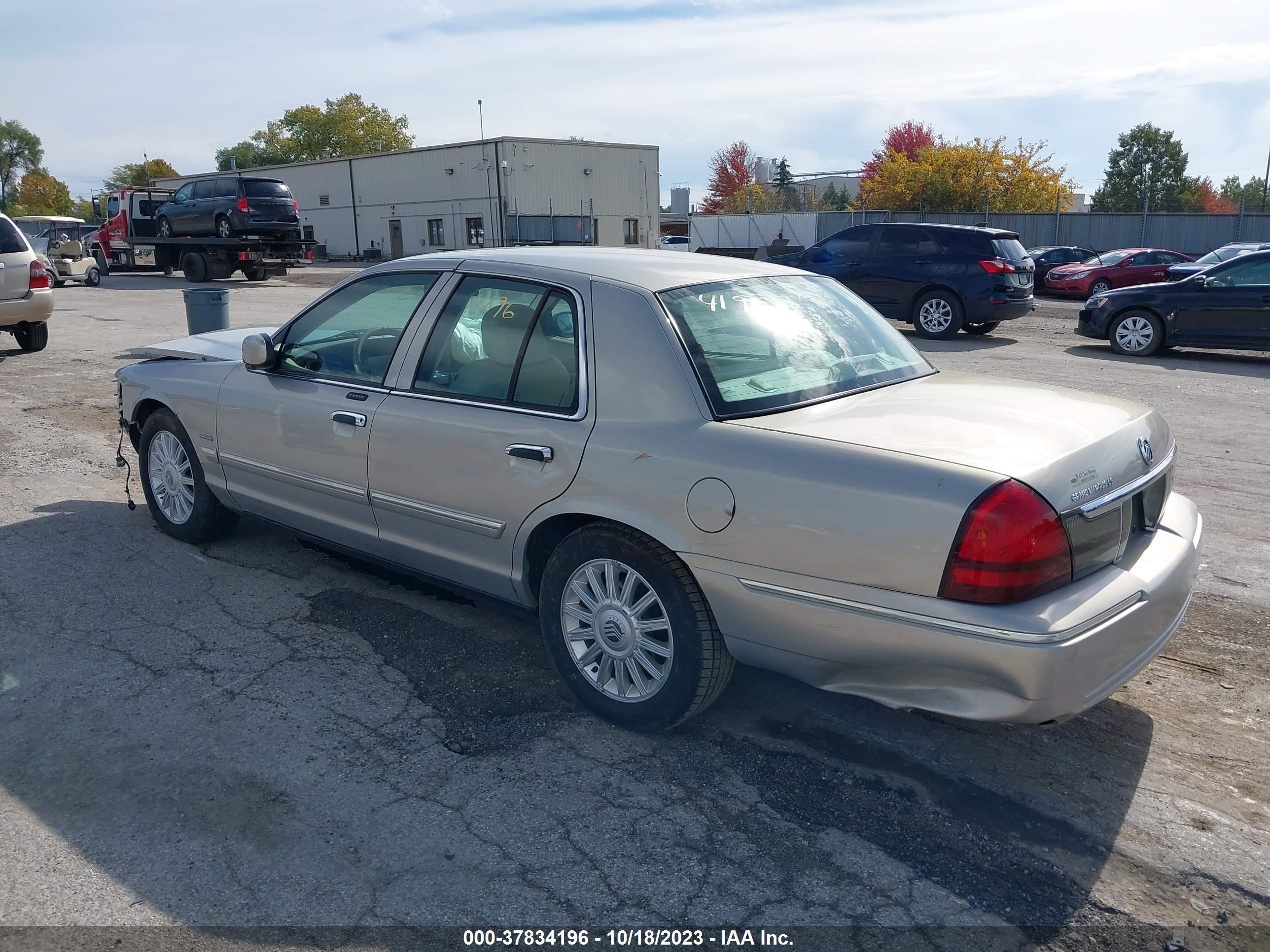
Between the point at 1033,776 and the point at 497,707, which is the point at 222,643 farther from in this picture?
the point at 1033,776

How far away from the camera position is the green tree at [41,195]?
317ft

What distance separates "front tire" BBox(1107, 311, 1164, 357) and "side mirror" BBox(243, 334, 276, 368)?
12471 millimetres

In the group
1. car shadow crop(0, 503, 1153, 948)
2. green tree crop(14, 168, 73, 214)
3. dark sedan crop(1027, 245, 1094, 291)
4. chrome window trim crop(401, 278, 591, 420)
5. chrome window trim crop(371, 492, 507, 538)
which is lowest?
car shadow crop(0, 503, 1153, 948)

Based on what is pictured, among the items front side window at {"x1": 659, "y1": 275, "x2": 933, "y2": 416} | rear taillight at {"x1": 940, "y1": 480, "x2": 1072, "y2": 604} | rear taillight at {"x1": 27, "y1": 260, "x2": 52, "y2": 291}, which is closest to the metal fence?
rear taillight at {"x1": 27, "y1": 260, "x2": 52, "y2": 291}

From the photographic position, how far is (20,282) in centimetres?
1252

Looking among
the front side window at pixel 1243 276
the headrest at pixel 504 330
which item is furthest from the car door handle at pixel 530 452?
the front side window at pixel 1243 276

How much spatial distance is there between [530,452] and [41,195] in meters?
114

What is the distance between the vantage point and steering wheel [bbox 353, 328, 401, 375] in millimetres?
4453

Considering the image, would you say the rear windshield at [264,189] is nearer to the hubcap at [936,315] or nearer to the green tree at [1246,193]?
the hubcap at [936,315]

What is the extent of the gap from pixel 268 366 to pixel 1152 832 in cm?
403

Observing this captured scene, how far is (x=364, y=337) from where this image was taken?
461cm

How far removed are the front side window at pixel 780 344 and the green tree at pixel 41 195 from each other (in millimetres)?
107943

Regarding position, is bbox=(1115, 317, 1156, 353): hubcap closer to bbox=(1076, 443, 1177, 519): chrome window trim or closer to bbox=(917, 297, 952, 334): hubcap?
bbox=(917, 297, 952, 334): hubcap

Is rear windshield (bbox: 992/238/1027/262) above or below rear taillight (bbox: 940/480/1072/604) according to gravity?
above
